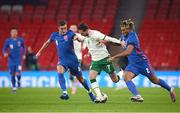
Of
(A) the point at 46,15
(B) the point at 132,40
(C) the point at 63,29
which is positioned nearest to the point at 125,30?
(B) the point at 132,40

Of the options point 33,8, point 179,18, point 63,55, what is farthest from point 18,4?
point 63,55

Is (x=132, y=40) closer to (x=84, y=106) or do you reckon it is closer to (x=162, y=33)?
(x=84, y=106)

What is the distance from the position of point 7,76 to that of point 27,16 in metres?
7.63

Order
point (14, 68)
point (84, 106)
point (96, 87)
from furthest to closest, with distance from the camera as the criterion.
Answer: point (14, 68) → point (96, 87) → point (84, 106)

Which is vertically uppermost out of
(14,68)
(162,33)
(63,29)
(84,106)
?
(63,29)

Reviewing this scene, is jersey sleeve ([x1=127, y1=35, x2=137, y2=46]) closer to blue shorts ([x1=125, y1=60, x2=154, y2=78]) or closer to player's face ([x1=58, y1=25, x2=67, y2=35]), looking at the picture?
blue shorts ([x1=125, y1=60, x2=154, y2=78])

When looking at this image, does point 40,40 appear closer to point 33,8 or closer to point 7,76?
point 33,8

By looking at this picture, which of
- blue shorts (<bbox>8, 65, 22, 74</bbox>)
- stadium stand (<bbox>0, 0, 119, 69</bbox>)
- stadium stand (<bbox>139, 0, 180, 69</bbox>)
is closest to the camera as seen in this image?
blue shorts (<bbox>8, 65, 22, 74</bbox>)

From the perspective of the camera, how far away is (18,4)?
130 feet

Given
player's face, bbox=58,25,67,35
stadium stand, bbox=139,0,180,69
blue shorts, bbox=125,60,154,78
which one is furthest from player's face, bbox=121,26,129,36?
stadium stand, bbox=139,0,180,69

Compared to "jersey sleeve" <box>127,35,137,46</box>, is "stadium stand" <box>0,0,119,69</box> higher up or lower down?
lower down

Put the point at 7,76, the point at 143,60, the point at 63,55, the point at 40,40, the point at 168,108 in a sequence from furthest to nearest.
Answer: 1. the point at 40,40
2. the point at 7,76
3. the point at 63,55
4. the point at 143,60
5. the point at 168,108

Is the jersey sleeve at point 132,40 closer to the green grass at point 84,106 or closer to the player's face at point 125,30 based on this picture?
the player's face at point 125,30

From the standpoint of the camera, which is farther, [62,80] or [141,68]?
[62,80]
